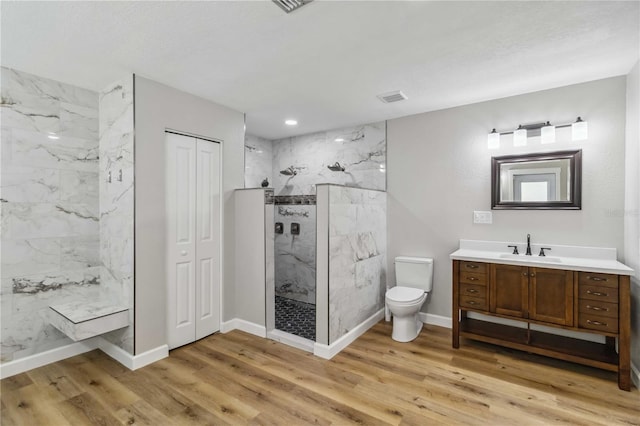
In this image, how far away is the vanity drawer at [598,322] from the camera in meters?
2.30

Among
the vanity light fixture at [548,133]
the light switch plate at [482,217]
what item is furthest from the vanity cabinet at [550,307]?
the vanity light fixture at [548,133]

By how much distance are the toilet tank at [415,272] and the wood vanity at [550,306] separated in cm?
53

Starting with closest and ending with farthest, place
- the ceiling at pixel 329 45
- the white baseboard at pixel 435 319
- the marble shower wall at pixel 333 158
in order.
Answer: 1. the ceiling at pixel 329 45
2. the white baseboard at pixel 435 319
3. the marble shower wall at pixel 333 158

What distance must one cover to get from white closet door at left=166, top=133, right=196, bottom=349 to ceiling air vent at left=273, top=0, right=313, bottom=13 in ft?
5.78

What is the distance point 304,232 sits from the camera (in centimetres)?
452

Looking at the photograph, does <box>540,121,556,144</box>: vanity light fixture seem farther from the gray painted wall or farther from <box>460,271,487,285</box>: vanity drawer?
the gray painted wall

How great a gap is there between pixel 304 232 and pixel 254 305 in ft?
4.81

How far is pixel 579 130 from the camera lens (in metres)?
2.79

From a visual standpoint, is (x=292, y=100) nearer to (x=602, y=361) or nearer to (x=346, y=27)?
(x=346, y=27)

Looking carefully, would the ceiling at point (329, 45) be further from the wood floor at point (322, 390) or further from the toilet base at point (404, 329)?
the wood floor at point (322, 390)

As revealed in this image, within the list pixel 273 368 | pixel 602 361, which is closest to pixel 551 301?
pixel 602 361

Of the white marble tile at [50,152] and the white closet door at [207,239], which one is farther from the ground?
the white marble tile at [50,152]

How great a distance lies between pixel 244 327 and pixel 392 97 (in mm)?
2973

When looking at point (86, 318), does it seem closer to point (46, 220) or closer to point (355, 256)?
point (46, 220)
